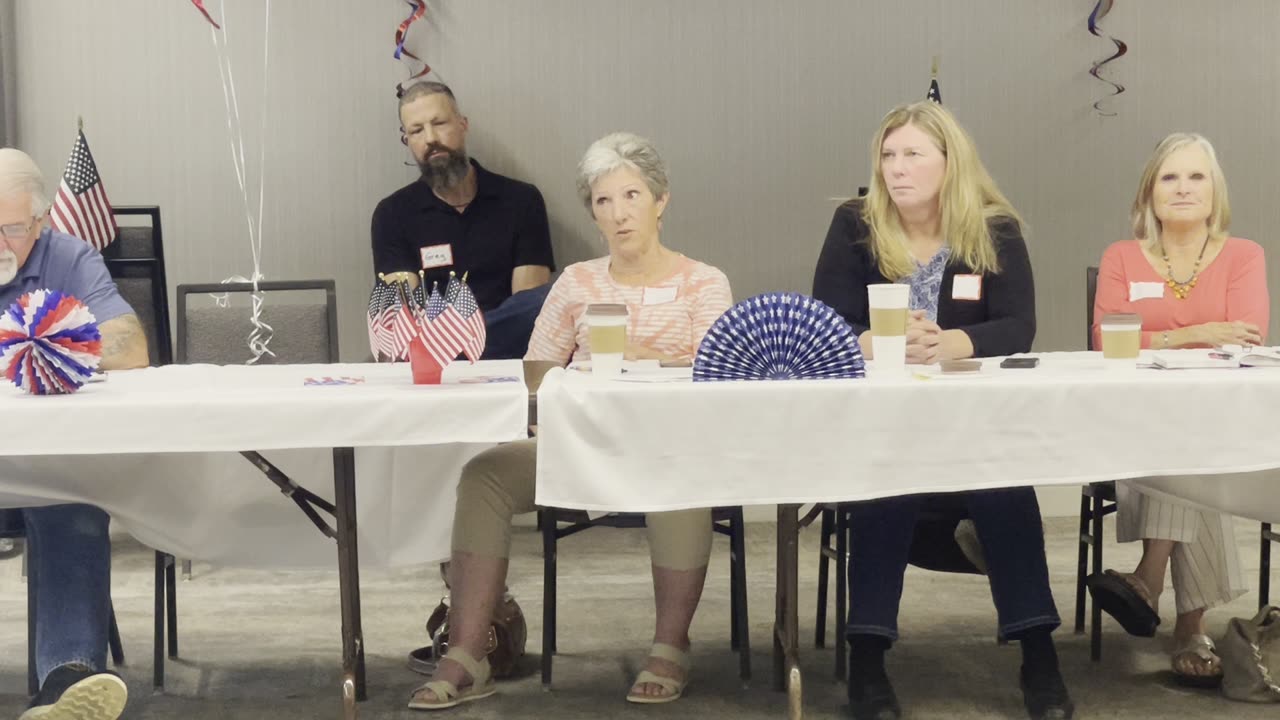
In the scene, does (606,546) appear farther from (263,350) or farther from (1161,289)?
(1161,289)

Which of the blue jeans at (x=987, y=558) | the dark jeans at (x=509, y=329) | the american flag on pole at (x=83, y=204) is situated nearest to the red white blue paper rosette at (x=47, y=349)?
the blue jeans at (x=987, y=558)

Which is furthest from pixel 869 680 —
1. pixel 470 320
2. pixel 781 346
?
pixel 470 320

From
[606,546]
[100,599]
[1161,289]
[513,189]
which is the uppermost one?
[513,189]

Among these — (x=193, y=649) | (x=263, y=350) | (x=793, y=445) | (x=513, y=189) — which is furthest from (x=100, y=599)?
(x=513, y=189)

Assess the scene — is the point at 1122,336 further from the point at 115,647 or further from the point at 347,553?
the point at 115,647

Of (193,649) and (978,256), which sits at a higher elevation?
(978,256)

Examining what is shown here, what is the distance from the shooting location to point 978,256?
110 inches

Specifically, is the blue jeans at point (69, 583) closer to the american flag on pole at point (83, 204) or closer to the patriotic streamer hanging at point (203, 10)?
the american flag on pole at point (83, 204)

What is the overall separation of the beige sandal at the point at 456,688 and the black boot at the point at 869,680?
0.69 meters

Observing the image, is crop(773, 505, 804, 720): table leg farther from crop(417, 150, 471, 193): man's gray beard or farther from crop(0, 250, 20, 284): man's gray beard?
crop(417, 150, 471, 193): man's gray beard

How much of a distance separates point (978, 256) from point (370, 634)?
161cm

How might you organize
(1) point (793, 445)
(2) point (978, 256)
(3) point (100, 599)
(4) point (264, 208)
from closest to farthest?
(1) point (793, 445)
(3) point (100, 599)
(2) point (978, 256)
(4) point (264, 208)

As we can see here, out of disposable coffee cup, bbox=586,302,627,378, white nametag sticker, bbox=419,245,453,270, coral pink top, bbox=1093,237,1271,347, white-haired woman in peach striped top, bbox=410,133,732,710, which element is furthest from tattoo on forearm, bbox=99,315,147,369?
coral pink top, bbox=1093,237,1271,347

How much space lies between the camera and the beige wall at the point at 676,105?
4469mm
